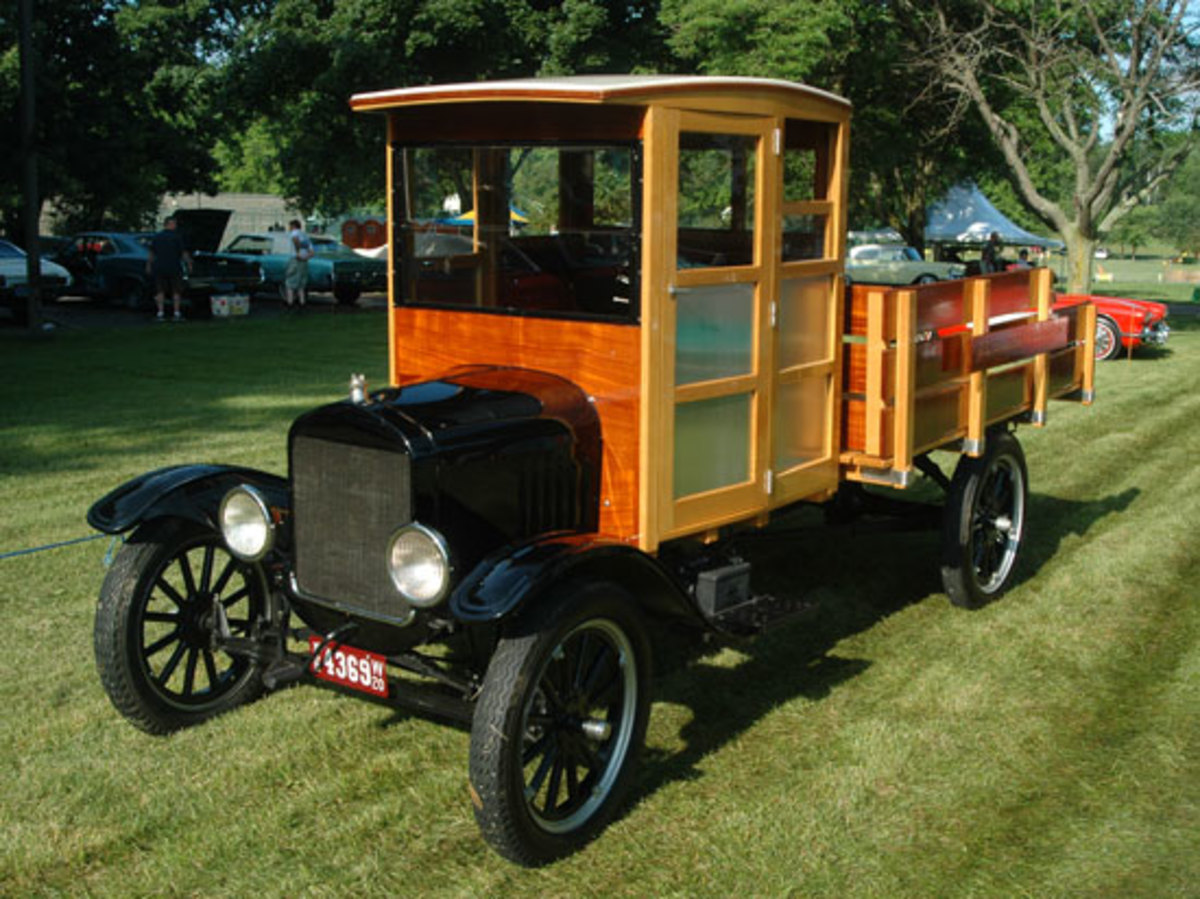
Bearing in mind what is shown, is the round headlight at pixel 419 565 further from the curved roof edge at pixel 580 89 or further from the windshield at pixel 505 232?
the curved roof edge at pixel 580 89

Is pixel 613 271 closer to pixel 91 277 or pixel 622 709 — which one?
pixel 622 709

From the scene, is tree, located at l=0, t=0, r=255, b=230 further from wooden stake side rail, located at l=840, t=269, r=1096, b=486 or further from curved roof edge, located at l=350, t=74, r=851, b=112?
curved roof edge, located at l=350, t=74, r=851, b=112

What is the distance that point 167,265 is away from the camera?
2020cm

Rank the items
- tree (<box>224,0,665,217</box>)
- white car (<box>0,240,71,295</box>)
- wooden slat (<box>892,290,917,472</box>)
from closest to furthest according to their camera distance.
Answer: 1. wooden slat (<box>892,290,917,472</box>)
2. white car (<box>0,240,71,295</box>)
3. tree (<box>224,0,665,217</box>)

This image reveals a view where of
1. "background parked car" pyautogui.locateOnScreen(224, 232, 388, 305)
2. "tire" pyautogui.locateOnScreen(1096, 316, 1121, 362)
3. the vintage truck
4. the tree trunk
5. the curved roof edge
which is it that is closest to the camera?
the vintage truck

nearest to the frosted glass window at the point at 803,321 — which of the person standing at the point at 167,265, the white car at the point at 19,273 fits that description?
the white car at the point at 19,273

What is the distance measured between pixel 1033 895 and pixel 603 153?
2.90 meters

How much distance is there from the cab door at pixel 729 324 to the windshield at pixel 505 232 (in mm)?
381

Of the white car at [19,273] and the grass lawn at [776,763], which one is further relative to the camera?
the white car at [19,273]

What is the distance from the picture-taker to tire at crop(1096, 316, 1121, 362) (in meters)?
18.2

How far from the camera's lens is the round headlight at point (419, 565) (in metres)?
3.79

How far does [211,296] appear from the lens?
71.6 ft

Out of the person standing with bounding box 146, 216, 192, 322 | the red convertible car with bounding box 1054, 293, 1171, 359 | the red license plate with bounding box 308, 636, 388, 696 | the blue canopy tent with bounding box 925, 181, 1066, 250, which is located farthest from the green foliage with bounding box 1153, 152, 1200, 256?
the red license plate with bounding box 308, 636, 388, 696

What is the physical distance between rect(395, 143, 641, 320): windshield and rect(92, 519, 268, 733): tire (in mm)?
1380
